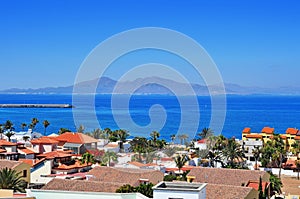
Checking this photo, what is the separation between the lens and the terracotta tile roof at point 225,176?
2095cm

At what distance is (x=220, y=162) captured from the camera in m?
30.8

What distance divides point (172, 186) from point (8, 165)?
479 inches

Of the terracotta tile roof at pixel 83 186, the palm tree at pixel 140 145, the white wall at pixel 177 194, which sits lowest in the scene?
A: the terracotta tile roof at pixel 83 186

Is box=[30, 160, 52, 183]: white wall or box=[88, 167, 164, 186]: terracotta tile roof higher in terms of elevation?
box=[88, 167, 164, 186]: terracotta tile roof

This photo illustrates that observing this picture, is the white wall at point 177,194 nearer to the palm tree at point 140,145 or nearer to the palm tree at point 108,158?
the palm tree at point 108,158

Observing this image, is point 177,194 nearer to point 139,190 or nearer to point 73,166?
point 139,190

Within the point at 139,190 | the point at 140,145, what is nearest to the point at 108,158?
the point at 140,145

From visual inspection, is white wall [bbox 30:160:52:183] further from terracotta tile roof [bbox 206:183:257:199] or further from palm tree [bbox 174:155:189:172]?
terracotta tile roof [bbox 206:183:257:199]

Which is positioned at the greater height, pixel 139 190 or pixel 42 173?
pixel 139 190

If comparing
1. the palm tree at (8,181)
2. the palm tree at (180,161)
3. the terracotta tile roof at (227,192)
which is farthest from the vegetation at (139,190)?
the palm tree at (180,161)

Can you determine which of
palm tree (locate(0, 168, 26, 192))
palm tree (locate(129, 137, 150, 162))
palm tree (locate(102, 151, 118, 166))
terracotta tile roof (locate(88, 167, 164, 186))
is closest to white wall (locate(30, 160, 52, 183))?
terracotta tile roof (locate(88, 167, 164, 186))

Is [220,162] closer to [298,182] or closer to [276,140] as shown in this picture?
[298,182]

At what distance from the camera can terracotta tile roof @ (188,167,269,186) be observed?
21.0m

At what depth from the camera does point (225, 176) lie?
21.4 meters
